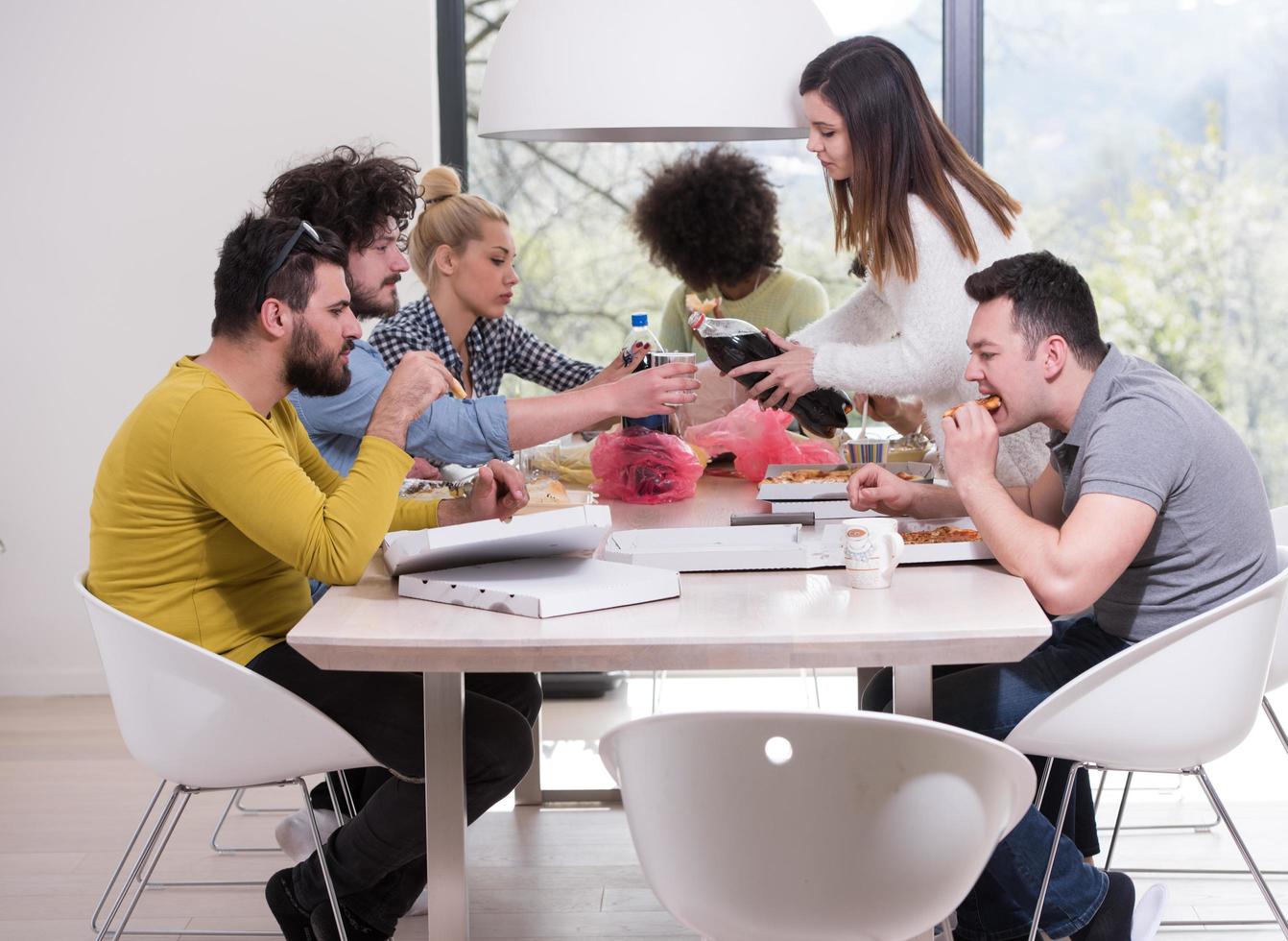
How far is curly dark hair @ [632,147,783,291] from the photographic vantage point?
3.95m

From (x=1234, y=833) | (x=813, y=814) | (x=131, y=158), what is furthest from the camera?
(x=131, y=158)

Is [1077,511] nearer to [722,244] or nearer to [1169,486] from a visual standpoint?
[1169,486]

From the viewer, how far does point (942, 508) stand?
2.22m

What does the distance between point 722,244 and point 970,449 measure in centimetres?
215

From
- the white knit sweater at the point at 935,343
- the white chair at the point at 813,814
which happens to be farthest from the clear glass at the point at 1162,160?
the white chair at the point at 813,814

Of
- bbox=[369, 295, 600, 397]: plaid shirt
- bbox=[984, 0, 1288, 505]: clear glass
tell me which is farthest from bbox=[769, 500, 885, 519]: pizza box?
bbox=[984, 0, 1288, 505]: clear glass

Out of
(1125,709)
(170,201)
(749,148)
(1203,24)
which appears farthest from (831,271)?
(1125,709)

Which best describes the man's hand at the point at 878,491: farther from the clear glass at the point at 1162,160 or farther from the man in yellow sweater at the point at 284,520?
the clear glass at the point at 1162,160

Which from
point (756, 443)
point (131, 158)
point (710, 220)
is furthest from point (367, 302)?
point (131, 158)

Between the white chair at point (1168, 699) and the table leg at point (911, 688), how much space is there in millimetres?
221

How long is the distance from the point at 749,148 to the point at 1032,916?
9.35ft

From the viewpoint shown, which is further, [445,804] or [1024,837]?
[1024,837]

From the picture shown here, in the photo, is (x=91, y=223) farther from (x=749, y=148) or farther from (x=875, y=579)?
(x=875, y=579)

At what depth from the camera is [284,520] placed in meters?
1.81
